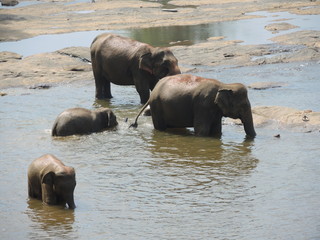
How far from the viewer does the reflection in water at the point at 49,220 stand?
11164 millimetres

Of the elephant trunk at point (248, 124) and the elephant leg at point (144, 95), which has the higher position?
the elephant trunk at point (248, 124)

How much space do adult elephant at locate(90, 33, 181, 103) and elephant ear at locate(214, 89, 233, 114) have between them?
3328 millimetres

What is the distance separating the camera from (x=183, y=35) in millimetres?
33188

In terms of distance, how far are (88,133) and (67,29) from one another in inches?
837

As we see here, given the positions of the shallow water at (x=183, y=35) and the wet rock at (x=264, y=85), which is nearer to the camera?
the wet rock at (x=264, y=85)

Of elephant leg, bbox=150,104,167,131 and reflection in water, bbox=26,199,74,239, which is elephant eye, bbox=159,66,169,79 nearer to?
elephant leg, bbox=150,104,167,131

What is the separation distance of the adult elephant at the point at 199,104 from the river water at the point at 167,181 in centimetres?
33

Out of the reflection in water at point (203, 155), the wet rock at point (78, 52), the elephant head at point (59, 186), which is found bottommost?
the wet rock at point (78, 52)

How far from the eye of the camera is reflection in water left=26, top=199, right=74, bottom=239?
11.2 meters

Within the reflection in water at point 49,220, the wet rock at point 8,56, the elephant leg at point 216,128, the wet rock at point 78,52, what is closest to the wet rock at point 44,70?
the wet rock at point 78,52

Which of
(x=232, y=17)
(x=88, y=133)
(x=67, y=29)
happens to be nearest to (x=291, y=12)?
(x=232, y=17)

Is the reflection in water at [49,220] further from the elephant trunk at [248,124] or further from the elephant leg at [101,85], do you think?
the elephant leg at [101,85]

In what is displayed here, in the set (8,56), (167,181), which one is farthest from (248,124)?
(8,56)

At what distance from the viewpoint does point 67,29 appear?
3778 cm
